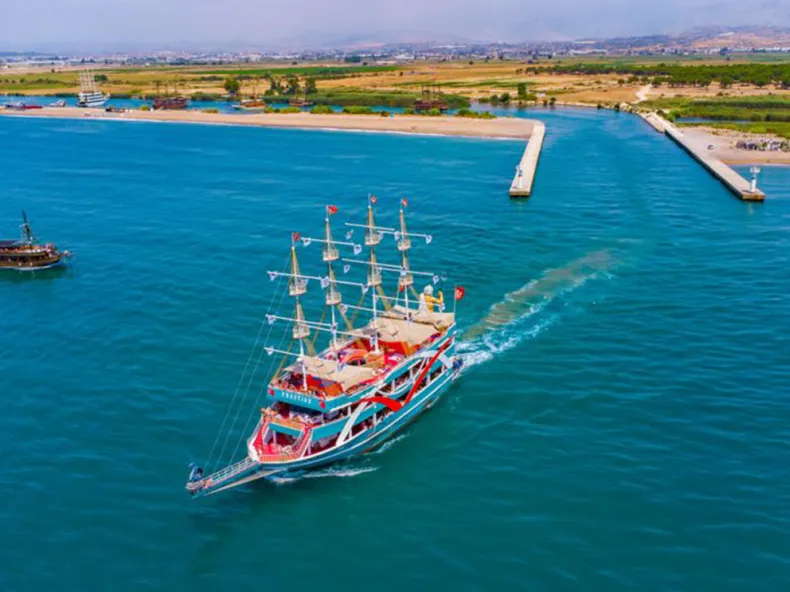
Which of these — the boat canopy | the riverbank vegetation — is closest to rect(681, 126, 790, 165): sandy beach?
the riverbank vegetation

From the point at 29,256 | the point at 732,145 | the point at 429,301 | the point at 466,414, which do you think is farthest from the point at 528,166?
the point at 466,414

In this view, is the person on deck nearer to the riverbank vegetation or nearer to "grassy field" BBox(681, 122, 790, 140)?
"grassy field" BBox(681, 122, 790, 140)

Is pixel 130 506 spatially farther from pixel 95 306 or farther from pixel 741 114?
pixel 741 114

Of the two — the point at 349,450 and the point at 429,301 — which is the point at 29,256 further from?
the point at 349,450

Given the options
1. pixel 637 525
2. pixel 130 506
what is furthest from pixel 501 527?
pixel 130 506

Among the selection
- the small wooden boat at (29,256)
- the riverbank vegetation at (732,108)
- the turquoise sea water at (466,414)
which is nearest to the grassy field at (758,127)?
the riverbank vegetation at (732,108)

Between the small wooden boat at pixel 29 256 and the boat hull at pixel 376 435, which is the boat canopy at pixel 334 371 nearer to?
the boat hull at pixel 376 435
